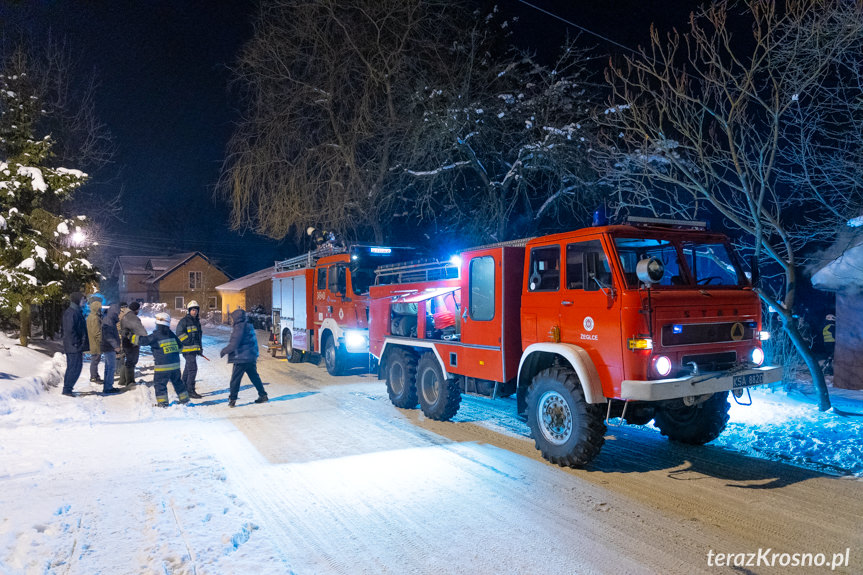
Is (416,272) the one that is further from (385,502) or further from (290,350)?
(290,350)

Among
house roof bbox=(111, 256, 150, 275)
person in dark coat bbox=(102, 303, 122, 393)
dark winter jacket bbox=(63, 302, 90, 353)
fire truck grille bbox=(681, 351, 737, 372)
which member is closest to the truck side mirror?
fire truck grille bbox=(681, 351, 737, 372)

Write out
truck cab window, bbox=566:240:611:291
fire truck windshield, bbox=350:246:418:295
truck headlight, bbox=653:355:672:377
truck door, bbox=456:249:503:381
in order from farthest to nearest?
fire truck windshield, bbox=350:246:418:295
truck door, bbox=456:249:503:381
truck cab window, bbox=566:240:611:291
truck headlight, bbox=653:355:672:377

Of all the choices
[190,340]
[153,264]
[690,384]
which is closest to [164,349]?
[190,340]

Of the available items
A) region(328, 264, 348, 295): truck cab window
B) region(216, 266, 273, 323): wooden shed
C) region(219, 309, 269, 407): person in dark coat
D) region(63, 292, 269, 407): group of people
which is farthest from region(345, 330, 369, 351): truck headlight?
region(216, 266, 273, 323): wooden shed

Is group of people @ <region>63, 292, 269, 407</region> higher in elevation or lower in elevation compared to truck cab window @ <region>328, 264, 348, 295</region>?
lower

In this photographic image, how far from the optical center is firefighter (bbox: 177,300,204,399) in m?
10.6

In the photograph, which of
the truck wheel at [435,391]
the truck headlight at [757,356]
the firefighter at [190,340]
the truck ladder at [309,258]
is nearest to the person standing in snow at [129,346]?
the firefighter at [190,340]

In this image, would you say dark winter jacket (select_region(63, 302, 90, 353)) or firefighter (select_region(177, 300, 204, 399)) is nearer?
firefighter (select_region(177, 300, 204, 399))

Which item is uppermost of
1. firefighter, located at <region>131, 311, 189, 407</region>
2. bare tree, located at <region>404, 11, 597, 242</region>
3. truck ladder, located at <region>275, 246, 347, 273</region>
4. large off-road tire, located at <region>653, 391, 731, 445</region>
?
→ bare tree, located at <region>404, 11, 597, 242</region>

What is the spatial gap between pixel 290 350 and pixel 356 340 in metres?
4.59

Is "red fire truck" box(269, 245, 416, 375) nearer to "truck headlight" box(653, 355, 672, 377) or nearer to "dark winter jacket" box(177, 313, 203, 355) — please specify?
"dark winter jacket" box(177, 313, 203, 355)

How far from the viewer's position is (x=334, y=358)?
13961 mm

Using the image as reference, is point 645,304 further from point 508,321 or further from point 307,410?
point 307,410

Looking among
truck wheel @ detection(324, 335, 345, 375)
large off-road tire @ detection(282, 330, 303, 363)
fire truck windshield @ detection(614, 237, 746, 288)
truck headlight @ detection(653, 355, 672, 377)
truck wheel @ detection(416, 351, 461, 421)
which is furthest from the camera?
large off-road tire @ detection(282, 330, 303, 363)
